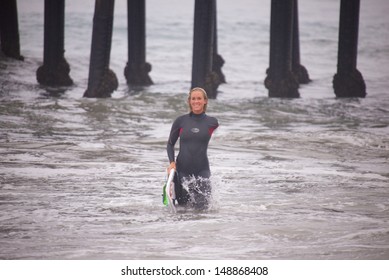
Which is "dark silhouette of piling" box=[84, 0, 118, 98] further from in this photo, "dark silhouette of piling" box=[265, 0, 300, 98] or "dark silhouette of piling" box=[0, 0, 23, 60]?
"dark silhouette of piling" box=[0, 0, 23, 60]

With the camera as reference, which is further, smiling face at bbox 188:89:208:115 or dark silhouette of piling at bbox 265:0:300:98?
dark silhouette of piling at bbox 265:0:300:98

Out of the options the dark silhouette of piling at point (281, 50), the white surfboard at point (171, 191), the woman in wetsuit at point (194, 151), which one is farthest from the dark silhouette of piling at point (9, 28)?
the white surfboard at point (171, 191)

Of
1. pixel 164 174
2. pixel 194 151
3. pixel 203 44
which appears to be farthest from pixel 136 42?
pixel 194 151

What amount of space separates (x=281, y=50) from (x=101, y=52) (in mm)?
3611

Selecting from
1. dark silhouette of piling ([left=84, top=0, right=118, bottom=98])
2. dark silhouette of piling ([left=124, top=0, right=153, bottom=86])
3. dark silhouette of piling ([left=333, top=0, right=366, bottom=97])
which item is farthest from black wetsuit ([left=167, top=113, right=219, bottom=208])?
dark silhouette of piling ([left=124, top=0, right=153, bottom=86])

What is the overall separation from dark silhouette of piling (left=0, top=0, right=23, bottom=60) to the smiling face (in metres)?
13.2

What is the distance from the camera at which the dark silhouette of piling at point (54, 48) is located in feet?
58.7

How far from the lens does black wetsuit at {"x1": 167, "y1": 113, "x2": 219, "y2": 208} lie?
7656mm

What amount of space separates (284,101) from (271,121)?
2.41m

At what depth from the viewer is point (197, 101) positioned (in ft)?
24.7

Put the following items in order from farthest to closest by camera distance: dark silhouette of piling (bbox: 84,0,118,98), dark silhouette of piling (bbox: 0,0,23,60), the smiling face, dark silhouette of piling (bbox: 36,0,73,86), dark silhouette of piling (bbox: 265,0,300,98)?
dark silhouette of piling (bbox: 0,0,23,60)
dark silhouette of piling (bbox: 36,0,73,86)
dark silhouette of piling (bbox: 265,0,300,98)
dark silhouette of piling (bbox: 84,0,118,98)
the smiling face

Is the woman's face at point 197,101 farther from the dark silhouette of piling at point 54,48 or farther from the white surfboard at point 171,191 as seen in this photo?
the dark silhouette of piling at point 54,48

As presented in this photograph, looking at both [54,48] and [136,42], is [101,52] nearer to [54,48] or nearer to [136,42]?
[54,48]
